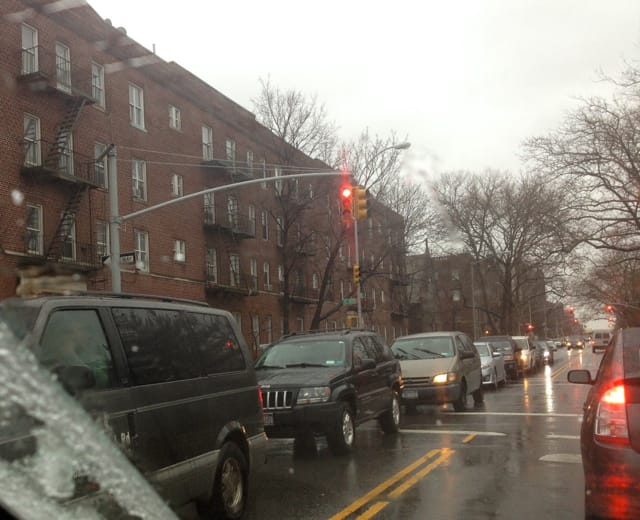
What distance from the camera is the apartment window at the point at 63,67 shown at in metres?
23.3

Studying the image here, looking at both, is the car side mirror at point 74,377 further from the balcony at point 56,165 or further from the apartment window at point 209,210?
the apartment window at point 209,210

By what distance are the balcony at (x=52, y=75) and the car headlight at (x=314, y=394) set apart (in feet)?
53.3

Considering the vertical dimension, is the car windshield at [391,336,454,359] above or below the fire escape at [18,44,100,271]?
below

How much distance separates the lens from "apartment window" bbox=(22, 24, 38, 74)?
22.4 m

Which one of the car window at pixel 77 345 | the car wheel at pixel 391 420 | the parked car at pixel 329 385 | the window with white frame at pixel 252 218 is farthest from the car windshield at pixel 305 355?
the window with white frame at pixel 252 218

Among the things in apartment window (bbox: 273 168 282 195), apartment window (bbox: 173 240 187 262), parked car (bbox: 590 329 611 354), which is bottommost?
parked car (bbox: 590 329 611 354)

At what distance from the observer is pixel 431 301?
7150 cm

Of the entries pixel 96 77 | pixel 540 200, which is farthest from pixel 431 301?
pixel 96 77

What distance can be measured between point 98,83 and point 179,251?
7838mm

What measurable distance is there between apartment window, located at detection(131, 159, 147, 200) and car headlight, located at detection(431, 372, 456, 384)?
646 inches

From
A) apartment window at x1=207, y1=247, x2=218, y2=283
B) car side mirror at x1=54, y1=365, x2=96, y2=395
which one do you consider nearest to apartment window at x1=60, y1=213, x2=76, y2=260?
apartment window at x1=207, y1=247, x2=218, y2=283

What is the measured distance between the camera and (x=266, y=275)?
39438mm

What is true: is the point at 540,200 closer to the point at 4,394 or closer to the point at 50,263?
the point at 50,263

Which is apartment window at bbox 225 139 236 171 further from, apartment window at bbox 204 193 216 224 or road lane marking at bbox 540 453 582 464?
road lane marking at bbox 540 453 582 464
